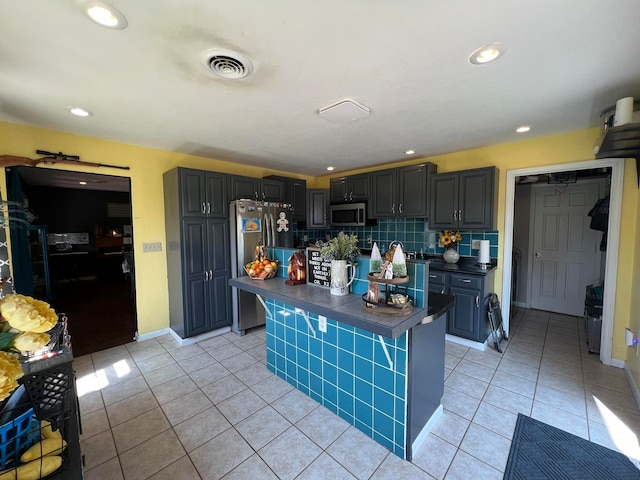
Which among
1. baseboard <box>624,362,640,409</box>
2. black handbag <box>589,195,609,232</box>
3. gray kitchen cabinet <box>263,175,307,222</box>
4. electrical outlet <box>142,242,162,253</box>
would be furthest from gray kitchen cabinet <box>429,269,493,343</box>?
electrical outlet <box>142,242,162,253</box>

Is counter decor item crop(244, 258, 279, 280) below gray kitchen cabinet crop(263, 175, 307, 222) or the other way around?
below

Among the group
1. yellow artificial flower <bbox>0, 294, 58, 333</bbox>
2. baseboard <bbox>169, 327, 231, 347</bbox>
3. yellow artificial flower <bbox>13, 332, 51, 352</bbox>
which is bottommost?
baseboard <bbox>169, 327, 231, 347</bbox>

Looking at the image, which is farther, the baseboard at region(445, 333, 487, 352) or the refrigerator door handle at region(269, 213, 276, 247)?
the refrigerator door handle at region(269, 213, 276, 247)

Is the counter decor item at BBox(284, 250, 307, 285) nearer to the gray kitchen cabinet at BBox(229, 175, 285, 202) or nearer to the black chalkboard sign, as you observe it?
the black chalkboard sign

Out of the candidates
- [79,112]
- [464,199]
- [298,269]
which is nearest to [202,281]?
[298,269]

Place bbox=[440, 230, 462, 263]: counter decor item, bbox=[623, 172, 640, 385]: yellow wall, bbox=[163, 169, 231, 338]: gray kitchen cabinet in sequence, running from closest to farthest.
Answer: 1. bbox=[623, 172, 640, 385]: yellow wall
2. bbox=[163, 169, 231, 338]: gray kitchen cabinet
3. bbox=[440, 230, 462, 263]: counter decor item

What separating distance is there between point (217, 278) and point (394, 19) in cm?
325

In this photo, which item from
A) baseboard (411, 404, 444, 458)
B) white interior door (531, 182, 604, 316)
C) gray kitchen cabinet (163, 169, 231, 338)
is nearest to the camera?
baseboard (411, 404, 444, 458)

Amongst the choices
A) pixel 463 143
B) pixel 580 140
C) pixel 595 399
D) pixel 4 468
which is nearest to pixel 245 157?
pixel 463 143

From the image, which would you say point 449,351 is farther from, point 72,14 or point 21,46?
point 21,46

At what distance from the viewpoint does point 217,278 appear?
11.6 ft

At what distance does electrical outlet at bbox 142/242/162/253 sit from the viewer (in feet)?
11.1

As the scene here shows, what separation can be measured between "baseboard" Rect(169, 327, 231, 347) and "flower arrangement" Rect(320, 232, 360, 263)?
7.90 feet

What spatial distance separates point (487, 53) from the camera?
Answer: 1.51 m
